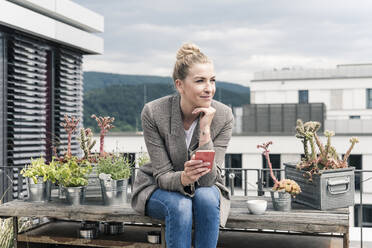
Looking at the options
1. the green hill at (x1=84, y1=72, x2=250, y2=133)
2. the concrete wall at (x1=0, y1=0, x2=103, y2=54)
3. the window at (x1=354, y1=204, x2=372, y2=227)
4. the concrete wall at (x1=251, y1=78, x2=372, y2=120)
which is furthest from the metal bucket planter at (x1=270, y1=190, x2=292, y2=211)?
the concrete wall at (x1=251, y1=78, x2=372, y2=120)

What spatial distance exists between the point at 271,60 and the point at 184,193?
56.5 m

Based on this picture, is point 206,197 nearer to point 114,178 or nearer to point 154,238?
point 154,238

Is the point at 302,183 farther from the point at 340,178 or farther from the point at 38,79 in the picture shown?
the point at 38,79

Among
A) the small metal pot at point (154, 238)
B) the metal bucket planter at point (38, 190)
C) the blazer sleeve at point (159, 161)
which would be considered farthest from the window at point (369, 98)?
the blazer sleeve at point (159, 161)

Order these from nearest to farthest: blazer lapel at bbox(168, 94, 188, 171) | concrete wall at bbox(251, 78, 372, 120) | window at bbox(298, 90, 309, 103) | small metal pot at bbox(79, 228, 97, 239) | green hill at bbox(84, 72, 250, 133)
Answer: blazer lapel at bbox(168, 94, 188, 171) → small metal pot at bbox(79, 228, 97, 239) → green hill at bbox(84, 72, 250, 133) → concrete wall at bbox(251, 78, 372, 120) → window at bbox(298, 90, 309, 103)

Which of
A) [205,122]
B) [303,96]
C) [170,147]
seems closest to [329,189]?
[205,122]

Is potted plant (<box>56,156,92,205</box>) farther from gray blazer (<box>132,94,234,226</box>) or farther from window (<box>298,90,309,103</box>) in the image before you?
window (<box>298,90,309,103</box>)

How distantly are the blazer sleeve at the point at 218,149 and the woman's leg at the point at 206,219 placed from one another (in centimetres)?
8

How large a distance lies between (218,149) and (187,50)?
0.56 m

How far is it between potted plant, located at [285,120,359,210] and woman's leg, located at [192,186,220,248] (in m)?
0.60

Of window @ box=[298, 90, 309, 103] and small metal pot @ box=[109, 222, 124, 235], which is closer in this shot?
small metal pot @ box=[109, 222, 124, 235]

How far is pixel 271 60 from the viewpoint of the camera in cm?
5691

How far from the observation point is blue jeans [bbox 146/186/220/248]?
7.06 ft

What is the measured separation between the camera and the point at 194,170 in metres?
2.12
